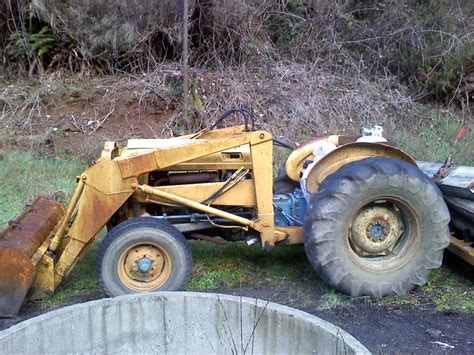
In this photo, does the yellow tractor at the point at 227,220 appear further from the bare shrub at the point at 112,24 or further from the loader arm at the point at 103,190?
the bare shrub at the point at 112,24

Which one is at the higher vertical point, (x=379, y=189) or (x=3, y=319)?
(x=379, y=189)

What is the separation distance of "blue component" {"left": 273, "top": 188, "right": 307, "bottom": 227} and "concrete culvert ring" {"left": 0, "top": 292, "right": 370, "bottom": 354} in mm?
2334

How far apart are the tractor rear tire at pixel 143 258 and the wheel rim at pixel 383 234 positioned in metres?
1.36

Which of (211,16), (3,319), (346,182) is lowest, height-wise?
(3,319)

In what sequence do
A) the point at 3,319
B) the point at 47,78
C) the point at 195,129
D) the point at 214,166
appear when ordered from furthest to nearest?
the point at 47,78 → the point at 195,129 → the point at 214,166 → the point at 3,319

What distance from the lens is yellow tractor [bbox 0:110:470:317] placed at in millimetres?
→ 4910

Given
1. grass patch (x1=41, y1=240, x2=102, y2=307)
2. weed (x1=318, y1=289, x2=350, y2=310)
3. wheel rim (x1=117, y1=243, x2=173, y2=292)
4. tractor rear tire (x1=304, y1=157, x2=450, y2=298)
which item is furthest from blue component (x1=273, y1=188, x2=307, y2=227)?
grass patch (x1=41, y1=240, x2=102, y2=307)

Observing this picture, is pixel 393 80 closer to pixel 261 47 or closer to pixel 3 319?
pixel 261 47

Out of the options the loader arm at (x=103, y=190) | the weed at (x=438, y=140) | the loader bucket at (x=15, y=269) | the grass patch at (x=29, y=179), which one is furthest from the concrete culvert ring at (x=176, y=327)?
the weed at (x=438, y=140)

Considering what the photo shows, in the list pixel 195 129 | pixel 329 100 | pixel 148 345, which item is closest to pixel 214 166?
pixel 148 345

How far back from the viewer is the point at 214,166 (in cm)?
539

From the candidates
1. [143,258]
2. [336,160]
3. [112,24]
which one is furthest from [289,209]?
[112,24]

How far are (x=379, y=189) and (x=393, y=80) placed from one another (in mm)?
7903

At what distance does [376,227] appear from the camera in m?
5.16
